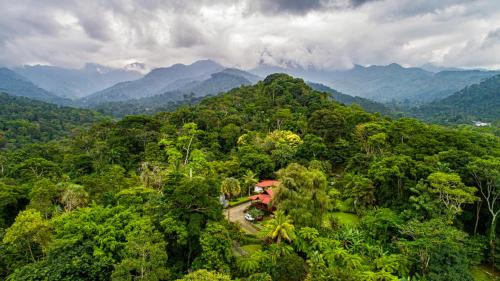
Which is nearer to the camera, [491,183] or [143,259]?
[143,259]

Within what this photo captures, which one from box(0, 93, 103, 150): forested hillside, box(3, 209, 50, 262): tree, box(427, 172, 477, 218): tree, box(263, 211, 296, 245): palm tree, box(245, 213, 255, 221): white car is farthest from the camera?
box(0, 93, 103, 150): forested hillside

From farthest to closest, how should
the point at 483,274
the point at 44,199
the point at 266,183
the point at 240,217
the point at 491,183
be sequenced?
the point at 266,183, the point at 240,217, the point at 44,199, the point at 491,183, the point at 483,274

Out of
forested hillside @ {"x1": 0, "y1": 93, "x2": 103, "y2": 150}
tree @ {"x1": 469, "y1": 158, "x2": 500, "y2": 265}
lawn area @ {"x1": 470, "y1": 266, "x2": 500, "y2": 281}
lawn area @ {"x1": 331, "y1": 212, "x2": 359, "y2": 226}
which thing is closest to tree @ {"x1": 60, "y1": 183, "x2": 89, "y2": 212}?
lawn area @ {"x1": 331, "y1": 212, "x2": 359, "y2": 226}

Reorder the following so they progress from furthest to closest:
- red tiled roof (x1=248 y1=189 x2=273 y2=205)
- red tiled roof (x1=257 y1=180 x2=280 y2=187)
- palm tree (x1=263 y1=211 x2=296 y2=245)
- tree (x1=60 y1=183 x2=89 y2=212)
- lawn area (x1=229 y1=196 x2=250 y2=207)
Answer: red tiled roof (x1=257 y1=180 x2=280 y2=187)
lawn area (x1=229 y1=196 x2=250 y2=207)
red tiled roof (x1=248 y1=189 x2=273 y2=205)
tree (x1=60 y1=183 x2=89 y2=212)
palm tree (x1=263 y1=211 x2=296 y2=245)

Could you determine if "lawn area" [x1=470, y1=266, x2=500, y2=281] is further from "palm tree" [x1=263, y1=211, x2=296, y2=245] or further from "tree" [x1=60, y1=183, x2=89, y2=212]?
"tree" [x1=60, y1=183, x2=89, y2=212]

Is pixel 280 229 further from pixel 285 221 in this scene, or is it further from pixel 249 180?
pixel 249 180

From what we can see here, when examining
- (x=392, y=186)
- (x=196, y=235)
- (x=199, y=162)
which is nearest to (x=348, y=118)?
(x=392, y=186)

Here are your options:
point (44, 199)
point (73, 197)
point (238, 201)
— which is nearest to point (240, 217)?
point (238, 201)

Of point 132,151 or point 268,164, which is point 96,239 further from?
point 132,151
